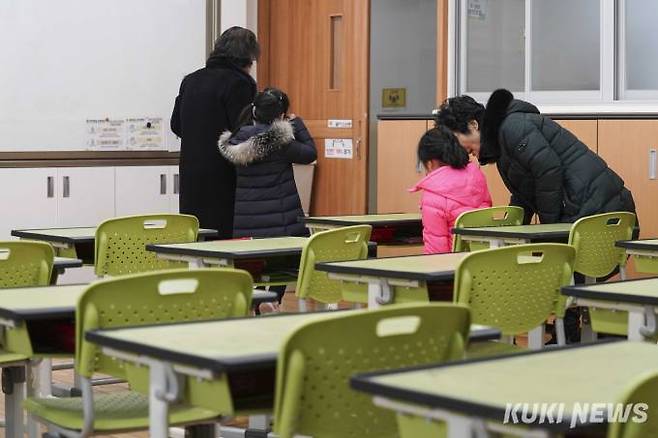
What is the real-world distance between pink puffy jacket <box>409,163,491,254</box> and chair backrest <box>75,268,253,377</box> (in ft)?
9.93

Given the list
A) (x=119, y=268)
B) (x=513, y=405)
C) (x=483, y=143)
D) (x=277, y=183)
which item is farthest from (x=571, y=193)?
(x=513, y=405)

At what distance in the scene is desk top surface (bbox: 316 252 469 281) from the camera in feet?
12.9

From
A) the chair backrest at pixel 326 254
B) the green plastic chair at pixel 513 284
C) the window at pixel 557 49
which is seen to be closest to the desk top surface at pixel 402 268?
the green plastic chair at pixel 513 284

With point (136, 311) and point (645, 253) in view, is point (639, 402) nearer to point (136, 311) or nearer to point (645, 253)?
point (136, 311)

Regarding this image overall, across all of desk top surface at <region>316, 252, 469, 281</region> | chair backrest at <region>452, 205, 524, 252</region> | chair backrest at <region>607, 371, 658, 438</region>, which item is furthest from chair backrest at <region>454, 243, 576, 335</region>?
chair backrest at <region>607, 371, 658, 438</region>

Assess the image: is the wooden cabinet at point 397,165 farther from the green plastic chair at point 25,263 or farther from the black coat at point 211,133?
the green plastic chair at point 25,263

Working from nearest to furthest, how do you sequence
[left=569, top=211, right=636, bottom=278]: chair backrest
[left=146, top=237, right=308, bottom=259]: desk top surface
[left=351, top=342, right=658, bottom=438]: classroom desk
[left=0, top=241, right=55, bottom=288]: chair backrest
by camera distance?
[left=351, top=342, right=658, bottom=438]: classroom desk, [left=0, top=241, right=55, bottom=288]: chair backrest, [left=146, top=237, right=308, bottom=259]: desk top surface, [left=569, top=211, right=636, bottom=278]: chair backrest

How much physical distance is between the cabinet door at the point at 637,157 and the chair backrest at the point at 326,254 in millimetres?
2682

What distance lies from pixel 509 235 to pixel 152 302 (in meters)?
2.69

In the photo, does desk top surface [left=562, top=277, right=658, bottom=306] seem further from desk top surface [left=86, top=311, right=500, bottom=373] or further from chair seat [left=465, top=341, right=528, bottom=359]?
desk top surface [left=86, top=311, right=500, bottom=373]

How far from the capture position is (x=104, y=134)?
346 inches

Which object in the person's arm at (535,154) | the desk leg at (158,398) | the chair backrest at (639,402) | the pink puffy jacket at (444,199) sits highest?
the person's arm at (535,154)

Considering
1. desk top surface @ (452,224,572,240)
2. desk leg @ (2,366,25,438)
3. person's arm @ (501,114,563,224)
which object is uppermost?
person's arm @ (501,114,563,224)

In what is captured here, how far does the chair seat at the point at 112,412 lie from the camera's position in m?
3.21
